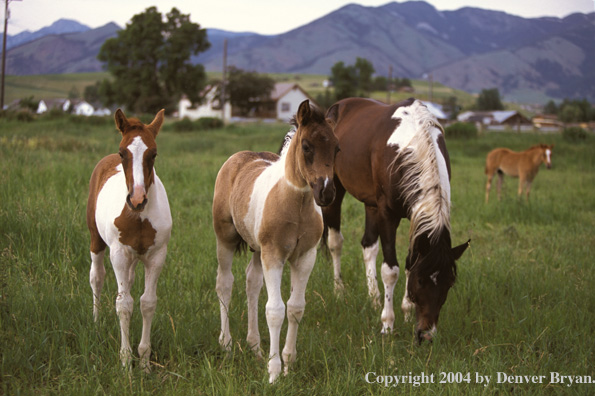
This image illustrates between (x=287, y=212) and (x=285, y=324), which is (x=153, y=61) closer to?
(x=285, y=324)

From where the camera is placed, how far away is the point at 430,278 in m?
3.86

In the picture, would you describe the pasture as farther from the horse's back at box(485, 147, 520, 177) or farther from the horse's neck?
the horse's back at box(485, 147, 520, 177)

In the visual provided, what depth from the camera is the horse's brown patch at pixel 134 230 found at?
10.8ft

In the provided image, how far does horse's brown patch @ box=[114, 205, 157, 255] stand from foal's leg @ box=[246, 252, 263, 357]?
83 cm

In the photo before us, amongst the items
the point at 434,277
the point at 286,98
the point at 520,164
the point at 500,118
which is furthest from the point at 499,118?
the point at 434,277

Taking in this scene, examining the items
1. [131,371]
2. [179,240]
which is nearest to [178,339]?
[131,371]

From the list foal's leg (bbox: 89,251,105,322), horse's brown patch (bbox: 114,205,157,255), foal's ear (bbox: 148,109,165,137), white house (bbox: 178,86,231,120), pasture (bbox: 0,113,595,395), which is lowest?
pasture (bbox: 0,113,595,395)

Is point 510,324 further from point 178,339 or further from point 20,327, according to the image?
point 20,327

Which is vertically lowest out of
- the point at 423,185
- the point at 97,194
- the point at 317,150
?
the point at 97,194

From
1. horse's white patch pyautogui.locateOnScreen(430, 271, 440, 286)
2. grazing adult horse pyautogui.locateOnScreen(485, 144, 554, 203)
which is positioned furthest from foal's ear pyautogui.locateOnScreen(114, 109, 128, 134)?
grazing adult horse pyautogui.locateOnScreen(485, 144, 554, 203)

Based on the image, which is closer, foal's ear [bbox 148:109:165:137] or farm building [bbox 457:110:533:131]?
foal's ear [bbox 148:109:165:137]

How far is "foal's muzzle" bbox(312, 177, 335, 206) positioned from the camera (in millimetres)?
2709

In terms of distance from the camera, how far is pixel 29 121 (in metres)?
24.9

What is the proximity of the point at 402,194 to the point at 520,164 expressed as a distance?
9687mm
